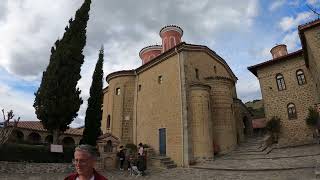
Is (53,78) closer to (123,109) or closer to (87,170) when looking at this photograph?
(123,109)

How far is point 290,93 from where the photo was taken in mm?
21672

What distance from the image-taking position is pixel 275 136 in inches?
846

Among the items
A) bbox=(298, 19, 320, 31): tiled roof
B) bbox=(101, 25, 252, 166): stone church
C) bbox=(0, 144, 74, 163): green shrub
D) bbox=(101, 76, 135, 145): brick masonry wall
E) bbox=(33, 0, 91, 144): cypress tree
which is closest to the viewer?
bbox=(298, 19, 320, 31): tiled roof

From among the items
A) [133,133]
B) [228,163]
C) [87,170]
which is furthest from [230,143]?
[87,170]

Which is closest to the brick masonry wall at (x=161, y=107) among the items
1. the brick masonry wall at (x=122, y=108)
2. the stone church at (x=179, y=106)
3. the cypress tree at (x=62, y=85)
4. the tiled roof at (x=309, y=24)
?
the stone church at (x=179, y=106)

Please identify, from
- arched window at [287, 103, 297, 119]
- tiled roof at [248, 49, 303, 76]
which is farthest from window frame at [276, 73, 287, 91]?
arched window at [287, 103, 297, 119]

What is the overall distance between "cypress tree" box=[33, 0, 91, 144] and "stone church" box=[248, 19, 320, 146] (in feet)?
52.8

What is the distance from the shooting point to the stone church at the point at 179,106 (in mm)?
18016

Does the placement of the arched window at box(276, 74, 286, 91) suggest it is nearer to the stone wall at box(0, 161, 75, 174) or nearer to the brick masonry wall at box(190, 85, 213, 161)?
the brick masonry wall at box(190, 85, 213, 161)

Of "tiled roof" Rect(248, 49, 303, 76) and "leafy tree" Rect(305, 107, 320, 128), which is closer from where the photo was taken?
"leafy tree" Rect(305, 107, 320, 128)

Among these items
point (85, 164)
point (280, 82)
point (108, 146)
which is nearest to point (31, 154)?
point (108, 146)

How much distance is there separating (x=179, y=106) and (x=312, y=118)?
1020 cm

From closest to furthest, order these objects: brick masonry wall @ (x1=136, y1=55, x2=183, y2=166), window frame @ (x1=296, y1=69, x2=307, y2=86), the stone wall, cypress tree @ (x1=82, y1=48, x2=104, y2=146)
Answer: the stone wall → brick masonry wall @ (x1=136, y1=55, x2=183, y2=166) → cypress tree @ (x1=82, y1=48, x2=104, y2=146) → window frame @ (x1=296, y1=69, x2=307, y2=86)

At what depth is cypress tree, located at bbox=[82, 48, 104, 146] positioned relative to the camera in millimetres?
19406
